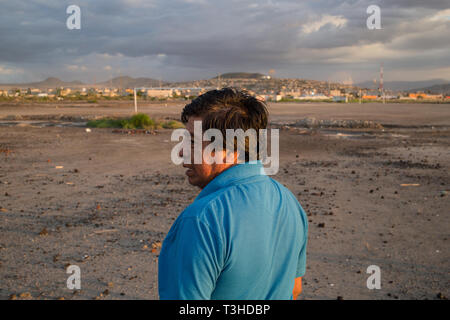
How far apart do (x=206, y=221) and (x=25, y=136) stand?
19210mm

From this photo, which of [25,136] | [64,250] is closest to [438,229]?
[64,250]

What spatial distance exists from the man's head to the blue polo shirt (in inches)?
5.1

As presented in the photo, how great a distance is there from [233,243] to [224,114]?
481mm

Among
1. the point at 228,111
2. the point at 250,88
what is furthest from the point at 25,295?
the point at 250,88

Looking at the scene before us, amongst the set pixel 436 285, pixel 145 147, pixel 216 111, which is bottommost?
pixel 436 285

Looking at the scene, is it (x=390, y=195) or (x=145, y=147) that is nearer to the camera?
(x=390, y=195)

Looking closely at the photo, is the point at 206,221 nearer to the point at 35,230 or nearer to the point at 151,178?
the point at 35,230

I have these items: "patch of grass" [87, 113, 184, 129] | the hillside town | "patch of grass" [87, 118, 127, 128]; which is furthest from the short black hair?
the hillside town

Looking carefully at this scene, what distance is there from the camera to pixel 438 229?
6078 millimetres

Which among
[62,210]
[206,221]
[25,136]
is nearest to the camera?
[206,221]

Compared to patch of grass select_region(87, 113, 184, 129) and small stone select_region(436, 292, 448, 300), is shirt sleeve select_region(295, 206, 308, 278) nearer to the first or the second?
small stone select_region(436, 292, 448, 300)

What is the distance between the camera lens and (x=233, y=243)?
1.24 meters
